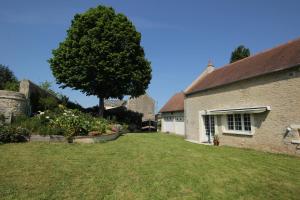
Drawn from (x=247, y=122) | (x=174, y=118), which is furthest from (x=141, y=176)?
(x=174, y=118)

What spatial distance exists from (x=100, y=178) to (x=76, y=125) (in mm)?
8399

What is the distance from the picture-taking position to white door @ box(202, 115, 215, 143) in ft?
58.6

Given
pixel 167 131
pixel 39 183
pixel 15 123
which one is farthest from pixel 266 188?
pixel 167 131

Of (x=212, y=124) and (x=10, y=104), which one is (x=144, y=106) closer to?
(x=212, y=124)

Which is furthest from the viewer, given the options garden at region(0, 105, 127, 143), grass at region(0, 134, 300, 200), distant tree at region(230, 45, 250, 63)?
distant tree at region(230, 45, 250, 63)

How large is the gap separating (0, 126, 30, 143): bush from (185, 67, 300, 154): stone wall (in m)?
12.9

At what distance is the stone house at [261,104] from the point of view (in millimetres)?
11477

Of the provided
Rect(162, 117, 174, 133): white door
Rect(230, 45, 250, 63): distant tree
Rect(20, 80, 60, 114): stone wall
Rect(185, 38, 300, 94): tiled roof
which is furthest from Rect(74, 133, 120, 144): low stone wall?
Rect(230, 45, 250, 63): distant tree

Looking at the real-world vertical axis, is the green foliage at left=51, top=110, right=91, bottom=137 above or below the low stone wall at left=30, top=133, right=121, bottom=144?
above

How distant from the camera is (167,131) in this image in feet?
102

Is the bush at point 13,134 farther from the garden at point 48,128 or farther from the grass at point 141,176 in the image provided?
the grass at point 141,176

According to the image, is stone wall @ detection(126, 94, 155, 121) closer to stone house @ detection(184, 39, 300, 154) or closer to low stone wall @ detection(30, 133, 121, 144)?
stone house @ detection(184, 39, 300, 154)

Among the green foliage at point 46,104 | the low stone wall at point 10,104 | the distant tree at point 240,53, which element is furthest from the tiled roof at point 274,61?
the distant tree at point 240,53

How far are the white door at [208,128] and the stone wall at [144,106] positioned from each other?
21764 mm
